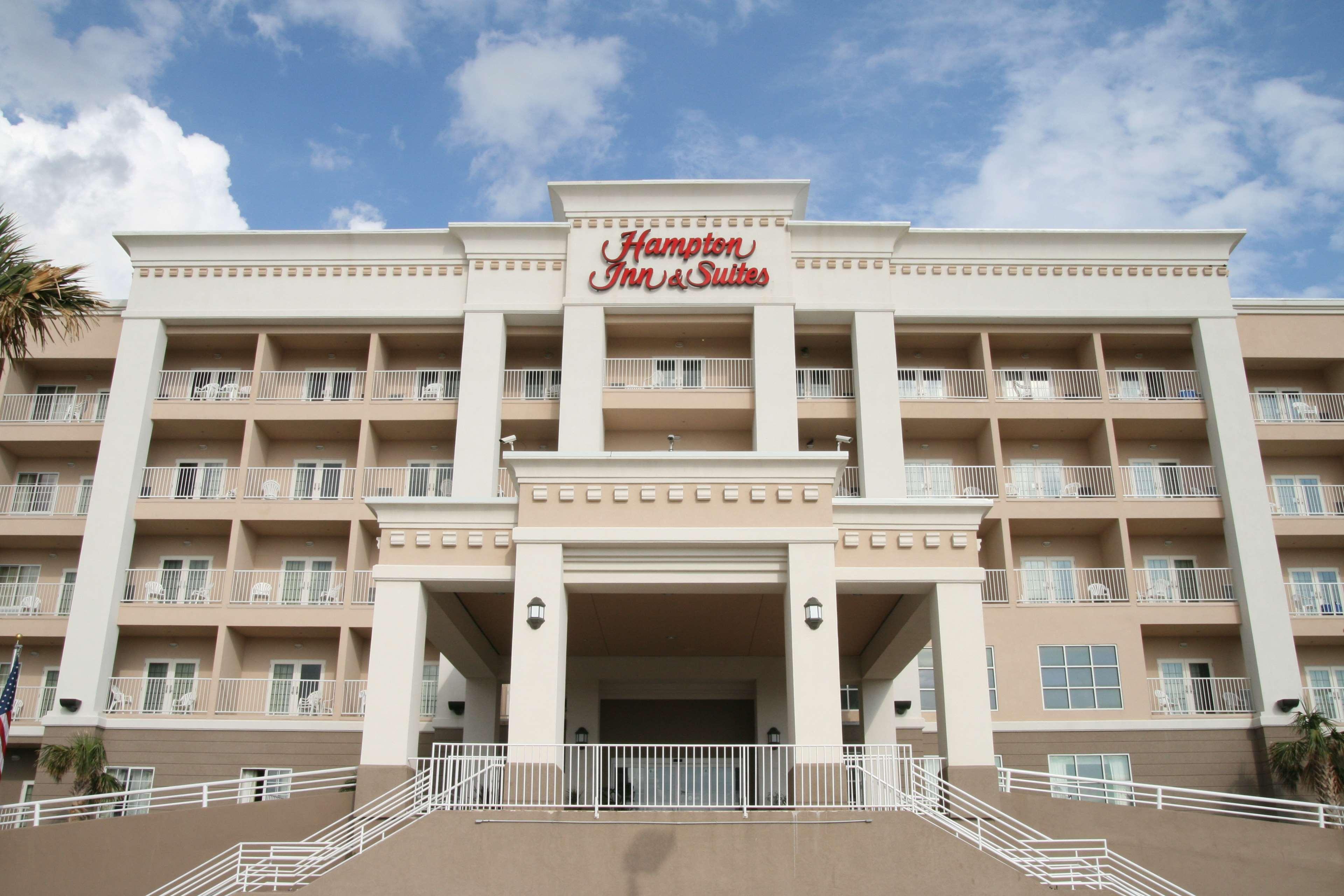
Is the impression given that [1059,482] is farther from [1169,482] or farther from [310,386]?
[310,386]

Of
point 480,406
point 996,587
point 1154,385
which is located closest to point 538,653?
point 480,406

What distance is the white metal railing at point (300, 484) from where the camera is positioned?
31344 millimetres

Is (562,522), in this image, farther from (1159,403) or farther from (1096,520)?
(1159,403)

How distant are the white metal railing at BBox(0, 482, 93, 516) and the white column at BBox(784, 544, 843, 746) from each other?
911 inches

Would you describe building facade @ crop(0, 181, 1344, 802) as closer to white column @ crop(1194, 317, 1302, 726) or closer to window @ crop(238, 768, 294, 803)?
white column @ crop(1194, 317, 1302, 726)

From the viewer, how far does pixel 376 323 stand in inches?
1271

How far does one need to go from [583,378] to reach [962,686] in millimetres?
15734

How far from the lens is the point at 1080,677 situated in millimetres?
28859

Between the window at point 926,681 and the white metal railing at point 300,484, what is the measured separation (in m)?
16.4

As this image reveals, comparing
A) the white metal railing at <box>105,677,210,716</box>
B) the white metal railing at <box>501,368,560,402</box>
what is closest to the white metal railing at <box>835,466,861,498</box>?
the white metal railing at <box>501,368,560,402</box>

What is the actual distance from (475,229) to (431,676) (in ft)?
41.4

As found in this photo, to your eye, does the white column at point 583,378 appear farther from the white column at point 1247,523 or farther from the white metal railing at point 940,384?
the white column at point 1247,523

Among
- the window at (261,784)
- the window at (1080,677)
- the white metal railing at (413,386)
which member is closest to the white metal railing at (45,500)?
the white metal railing at (413,386)

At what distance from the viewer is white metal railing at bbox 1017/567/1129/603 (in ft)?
99.0
